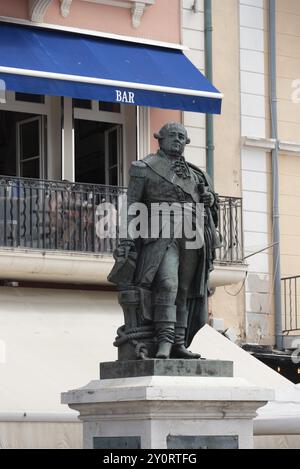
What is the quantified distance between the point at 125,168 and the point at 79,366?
4.30m

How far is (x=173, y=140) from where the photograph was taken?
13.4m

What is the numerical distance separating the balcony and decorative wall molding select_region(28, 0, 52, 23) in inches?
81.3

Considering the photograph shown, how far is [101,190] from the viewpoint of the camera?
66.7 feet

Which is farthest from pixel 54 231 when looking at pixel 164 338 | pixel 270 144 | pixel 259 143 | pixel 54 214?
pixel 164 338

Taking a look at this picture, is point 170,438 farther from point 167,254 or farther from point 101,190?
point 101,190

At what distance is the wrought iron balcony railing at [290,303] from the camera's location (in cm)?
2214

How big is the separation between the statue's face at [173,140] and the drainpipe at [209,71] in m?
8.12

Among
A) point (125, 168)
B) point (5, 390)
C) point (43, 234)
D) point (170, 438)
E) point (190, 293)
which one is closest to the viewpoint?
point (170, 438)

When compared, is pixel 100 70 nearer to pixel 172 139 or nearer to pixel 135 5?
pixel 135 5

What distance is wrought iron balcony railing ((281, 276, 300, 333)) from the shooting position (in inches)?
872

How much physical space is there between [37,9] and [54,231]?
9.14 feet

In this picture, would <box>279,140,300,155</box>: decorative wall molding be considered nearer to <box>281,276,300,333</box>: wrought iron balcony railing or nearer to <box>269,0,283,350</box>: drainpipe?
<box>269,0,283,350</box>: drainpipe

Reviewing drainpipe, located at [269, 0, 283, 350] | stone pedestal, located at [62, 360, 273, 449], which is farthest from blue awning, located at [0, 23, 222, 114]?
stone pedestal, located at [62, 360, 273, 449]

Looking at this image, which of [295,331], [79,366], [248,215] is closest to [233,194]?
[248,215]
